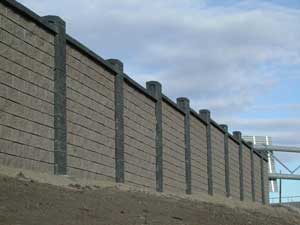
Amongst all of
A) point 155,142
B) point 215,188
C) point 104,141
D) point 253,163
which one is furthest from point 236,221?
point 253,163

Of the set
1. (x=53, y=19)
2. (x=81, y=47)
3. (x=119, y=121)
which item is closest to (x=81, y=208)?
(x=53, y=19)

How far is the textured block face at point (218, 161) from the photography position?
3619 cm

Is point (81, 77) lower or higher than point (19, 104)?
higher

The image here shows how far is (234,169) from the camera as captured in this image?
41625mm

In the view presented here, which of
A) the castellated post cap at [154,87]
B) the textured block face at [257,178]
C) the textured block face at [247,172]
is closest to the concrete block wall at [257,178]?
the textured block face at [257,178]

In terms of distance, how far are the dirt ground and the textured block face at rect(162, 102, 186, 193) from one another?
9.39 m

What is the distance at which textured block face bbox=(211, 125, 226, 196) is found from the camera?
3619 cm

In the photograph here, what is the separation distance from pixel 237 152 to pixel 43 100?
93.6 feet

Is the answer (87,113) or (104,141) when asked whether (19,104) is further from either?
(104,141)

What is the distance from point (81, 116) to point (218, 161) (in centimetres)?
1978

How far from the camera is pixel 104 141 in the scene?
2023 cm

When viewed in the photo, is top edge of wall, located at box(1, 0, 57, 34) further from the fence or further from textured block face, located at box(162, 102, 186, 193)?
textured block face, located at box(162, 102, 186, 193)

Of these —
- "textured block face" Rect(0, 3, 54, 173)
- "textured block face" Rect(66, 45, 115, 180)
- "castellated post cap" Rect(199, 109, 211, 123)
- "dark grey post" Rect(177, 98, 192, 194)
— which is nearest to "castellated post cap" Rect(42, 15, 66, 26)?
"textured block face" Rect(0, 3, 54, 173)

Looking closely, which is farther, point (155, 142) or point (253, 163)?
point (253, 163)
